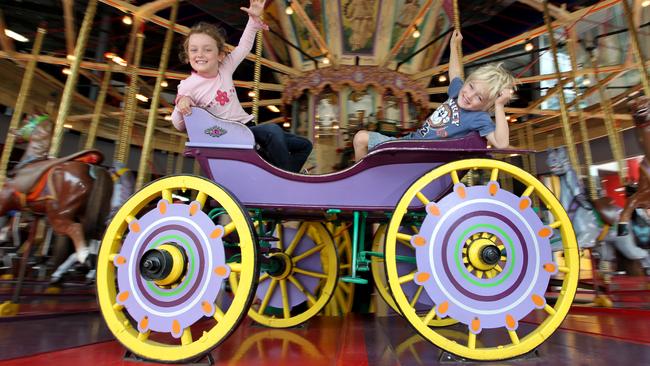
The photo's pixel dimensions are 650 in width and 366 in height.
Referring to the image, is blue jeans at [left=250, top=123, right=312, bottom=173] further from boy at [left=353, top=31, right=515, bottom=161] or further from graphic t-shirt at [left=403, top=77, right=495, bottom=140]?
graphic t-shirt at [left=403, top=77, right=495, bottom=140]

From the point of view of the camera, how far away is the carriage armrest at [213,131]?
60.2 inches

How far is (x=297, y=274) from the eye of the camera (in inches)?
91.7

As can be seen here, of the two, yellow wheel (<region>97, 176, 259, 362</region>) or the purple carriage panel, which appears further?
the purple carriage panel

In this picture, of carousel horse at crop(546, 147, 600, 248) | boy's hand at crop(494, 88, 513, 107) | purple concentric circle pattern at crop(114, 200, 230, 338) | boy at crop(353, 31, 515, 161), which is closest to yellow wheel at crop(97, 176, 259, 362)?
purple concentric circle pattern at crop(114, 200, 230, 338)

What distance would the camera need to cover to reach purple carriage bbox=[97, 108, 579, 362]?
4.36 ft

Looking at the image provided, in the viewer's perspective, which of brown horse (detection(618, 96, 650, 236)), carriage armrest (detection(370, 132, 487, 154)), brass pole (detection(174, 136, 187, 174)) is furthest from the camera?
brass pole (detection(174, 136, 187, 174))

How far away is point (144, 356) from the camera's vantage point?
1307mm

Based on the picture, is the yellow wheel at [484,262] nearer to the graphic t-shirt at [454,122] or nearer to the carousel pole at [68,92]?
the graphic t-shirt at [454,122]

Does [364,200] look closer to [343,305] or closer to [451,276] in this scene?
[451,276]

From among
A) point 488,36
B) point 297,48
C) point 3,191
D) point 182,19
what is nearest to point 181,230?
point 3,191

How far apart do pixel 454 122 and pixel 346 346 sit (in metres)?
1.07

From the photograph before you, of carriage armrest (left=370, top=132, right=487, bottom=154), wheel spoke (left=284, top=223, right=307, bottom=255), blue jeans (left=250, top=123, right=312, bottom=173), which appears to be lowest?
wheel spoke (left=284, top=223, right=307, bottom=255)

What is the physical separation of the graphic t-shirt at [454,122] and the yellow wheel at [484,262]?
8.9 inches

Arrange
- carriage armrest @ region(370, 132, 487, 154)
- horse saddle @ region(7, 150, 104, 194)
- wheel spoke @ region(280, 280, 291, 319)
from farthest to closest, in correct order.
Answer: horse saddle @ region(7, 150, 104, 194) → wheel spoke @ region(280, 280, 291, 319) → carriage armrest @ region(370, 132, 487, 154)
